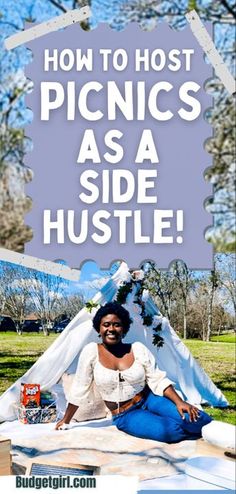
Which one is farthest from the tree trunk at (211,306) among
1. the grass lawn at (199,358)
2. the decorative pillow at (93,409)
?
the decorative pillow at (93,409)

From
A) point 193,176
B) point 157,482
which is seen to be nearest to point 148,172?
point 193,176

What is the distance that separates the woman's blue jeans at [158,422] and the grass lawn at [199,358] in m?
0.09

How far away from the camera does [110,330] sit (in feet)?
9.34

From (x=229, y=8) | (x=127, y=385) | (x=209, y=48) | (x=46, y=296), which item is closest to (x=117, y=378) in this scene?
(x=127, y=385)

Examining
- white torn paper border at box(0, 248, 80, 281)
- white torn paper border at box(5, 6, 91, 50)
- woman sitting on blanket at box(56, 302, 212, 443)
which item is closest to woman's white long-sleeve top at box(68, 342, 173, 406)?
woman sitting on blanket at box(56, 302, 212, 443)

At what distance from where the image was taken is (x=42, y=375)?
2.88 meters

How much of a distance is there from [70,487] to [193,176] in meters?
1.12

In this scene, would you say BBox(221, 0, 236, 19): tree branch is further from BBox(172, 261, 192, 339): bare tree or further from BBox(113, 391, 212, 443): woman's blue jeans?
BBox(113, 391, 212, 443): woman's blue jeans

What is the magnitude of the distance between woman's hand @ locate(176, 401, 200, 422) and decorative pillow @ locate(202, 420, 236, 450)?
0.05 meters

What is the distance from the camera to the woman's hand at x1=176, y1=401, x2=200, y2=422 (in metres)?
2.82

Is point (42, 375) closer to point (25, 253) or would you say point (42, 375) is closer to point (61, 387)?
point (61, 387)

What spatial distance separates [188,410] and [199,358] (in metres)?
0.18

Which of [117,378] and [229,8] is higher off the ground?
[229,8]

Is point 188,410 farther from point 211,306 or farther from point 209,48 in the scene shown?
point 209,48
